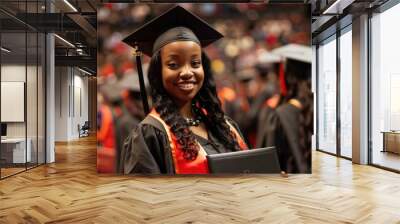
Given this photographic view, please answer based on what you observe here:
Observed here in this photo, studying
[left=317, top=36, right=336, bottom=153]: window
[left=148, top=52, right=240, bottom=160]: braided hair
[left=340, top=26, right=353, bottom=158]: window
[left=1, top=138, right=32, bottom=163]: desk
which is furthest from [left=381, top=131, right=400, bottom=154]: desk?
[left=1, top=138, right=32, bottom=163]: desk

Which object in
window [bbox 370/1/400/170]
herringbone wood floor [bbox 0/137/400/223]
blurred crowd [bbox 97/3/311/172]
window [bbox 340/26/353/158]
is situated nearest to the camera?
herringbone wood floor [bbox 0/137/400/223]

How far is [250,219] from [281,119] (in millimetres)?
2842

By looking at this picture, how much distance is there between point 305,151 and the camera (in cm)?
650

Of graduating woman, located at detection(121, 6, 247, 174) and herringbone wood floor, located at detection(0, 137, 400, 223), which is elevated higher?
graduating woman, located at detection(121, 6, 247, 174)

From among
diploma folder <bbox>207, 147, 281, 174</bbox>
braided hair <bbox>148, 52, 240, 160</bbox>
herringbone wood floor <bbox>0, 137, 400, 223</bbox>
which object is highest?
braided hair <bbox>148, 52, 240, 160</bbox>

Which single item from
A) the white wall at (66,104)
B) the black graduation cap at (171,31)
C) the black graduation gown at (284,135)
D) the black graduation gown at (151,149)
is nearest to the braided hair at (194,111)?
the black graduation gown at (151,149)

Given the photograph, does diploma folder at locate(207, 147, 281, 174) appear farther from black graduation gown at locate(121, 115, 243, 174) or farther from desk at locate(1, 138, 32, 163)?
desk at locate(1, 138, 32, 163)

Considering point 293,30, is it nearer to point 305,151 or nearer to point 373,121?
point 305,151

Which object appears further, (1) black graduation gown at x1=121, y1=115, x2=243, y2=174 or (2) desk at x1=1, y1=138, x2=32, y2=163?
(2) desk at x1=1, y1=138, x2=32, y2=163

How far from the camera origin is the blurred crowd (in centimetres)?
634

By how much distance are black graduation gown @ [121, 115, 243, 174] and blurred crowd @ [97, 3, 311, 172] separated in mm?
177

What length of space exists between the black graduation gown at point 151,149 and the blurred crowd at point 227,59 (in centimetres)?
18

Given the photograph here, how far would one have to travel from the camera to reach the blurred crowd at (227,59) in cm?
634

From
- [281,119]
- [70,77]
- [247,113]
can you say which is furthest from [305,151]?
[70,77]
